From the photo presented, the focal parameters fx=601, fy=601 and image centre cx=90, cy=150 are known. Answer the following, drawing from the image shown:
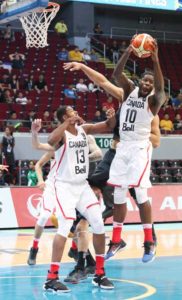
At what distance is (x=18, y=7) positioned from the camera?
11250mm

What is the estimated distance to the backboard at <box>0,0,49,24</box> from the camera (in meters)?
10.8

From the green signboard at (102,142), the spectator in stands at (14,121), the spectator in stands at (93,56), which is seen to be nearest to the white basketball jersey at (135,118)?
the spectator in stands at (14,121)

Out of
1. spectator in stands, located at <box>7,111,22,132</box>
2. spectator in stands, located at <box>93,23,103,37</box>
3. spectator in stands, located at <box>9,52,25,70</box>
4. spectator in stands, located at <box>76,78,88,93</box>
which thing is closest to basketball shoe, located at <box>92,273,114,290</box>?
spectator in stands, located at <box>7,111,22,132</box>

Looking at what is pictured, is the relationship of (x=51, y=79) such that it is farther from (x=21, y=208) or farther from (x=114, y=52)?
(x=21, y=208)

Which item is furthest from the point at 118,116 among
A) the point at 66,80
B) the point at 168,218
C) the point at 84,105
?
the point at 66,80

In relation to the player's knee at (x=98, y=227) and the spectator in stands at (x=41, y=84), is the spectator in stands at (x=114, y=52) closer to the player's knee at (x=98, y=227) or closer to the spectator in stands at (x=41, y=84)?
the spectator in stands at (x=41, y=84)

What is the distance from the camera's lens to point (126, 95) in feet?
22.9

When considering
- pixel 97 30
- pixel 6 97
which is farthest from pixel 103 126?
pixel 97 30

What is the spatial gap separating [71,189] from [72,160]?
1.05 ft

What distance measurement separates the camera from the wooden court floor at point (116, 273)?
6.21 meters

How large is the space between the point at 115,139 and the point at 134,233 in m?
5.11

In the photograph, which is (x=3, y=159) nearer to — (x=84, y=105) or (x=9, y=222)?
(x=9, y=222)

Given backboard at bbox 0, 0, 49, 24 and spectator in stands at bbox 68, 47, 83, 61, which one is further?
spectator in stands at bbox 68, 47, 83, 61

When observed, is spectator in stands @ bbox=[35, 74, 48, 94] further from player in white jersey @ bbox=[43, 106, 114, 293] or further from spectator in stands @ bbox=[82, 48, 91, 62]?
player in white jersey @ bbox=[43, 106, 114, 293]
